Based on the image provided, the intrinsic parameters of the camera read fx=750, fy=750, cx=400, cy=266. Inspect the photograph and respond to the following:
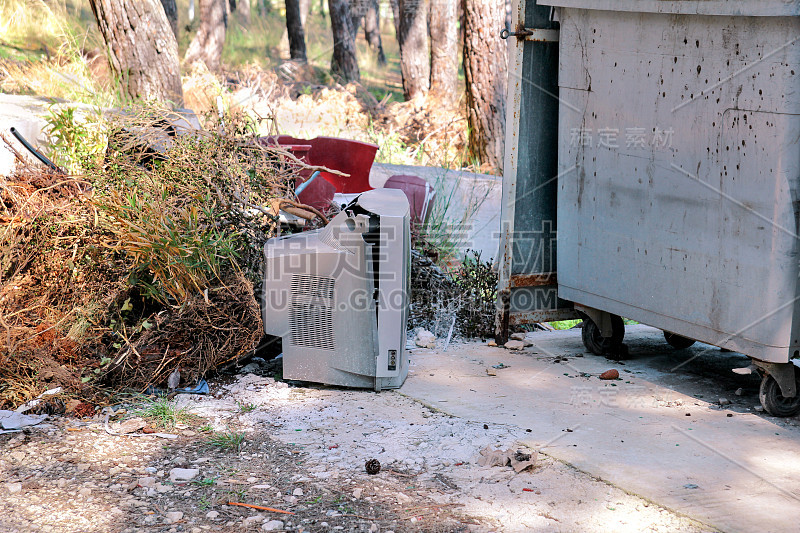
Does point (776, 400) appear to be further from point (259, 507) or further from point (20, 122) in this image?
point (20, 122)

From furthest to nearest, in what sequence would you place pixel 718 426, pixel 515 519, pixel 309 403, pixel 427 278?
pixel 427 278 < pixel 309 403 < pixel 718 426 < pixel 515 519

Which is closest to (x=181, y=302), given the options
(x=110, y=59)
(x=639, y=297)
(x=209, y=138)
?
(x=209, y=138)

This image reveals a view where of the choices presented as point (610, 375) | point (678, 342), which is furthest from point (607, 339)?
point (678, 342)

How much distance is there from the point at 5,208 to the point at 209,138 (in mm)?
1142

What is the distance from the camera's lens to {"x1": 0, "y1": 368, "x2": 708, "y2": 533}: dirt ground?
Answer: 8.00ft

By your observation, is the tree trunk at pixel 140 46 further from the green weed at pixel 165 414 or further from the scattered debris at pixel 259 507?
the scattered debris at pixel 259 507

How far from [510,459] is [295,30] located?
48.2ft

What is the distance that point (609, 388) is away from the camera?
3703mm

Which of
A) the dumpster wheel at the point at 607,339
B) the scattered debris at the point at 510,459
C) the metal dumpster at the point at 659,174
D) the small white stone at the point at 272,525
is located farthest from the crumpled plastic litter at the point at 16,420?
the dumpster wheel at the point at 607,339

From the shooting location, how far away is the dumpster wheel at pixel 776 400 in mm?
3340

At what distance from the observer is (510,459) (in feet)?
9.21

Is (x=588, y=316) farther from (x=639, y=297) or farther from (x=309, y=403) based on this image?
(x=309, y=403)

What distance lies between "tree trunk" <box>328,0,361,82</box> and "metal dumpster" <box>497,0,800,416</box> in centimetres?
1040

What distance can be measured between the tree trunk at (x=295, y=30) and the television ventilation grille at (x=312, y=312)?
517 inches
